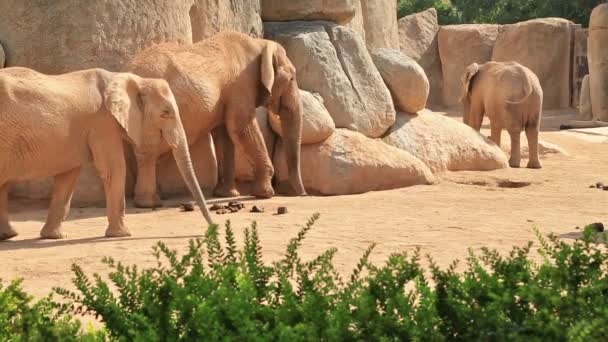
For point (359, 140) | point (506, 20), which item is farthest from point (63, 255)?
point (506, 20)

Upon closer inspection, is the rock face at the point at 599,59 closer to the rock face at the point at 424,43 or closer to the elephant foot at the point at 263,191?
the rock face at the point at 424,43

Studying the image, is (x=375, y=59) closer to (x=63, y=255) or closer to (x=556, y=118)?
(x=63, y=255)

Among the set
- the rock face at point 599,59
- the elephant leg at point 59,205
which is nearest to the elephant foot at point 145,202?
the elephant leg at point 59,205

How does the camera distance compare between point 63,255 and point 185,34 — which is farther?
point 185,34

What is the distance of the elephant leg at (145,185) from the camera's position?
11.1 metres

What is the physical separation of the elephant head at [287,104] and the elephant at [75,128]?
9.03 feet

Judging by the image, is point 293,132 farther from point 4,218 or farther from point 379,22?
point 379,22

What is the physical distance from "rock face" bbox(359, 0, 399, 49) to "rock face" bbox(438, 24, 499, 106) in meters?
8.97

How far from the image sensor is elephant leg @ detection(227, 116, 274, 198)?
1191 centimetres

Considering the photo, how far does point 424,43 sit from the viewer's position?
86.2 feet

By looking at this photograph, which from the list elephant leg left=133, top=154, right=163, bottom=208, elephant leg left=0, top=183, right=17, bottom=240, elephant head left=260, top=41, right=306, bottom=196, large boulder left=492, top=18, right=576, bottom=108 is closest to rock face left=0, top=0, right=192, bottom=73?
elephant leg left=133, top=154, right=163, bottom=208

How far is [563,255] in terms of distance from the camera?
4941 millimetres

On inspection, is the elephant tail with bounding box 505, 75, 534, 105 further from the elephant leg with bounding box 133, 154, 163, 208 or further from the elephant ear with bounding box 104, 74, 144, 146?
the elephant ear with bounding box 104, 74, 144, 146

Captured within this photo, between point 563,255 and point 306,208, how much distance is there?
6001mm
